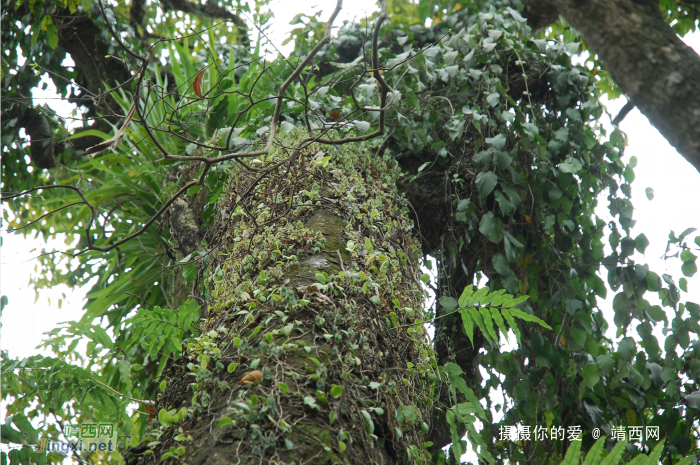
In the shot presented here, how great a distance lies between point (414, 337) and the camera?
130cm

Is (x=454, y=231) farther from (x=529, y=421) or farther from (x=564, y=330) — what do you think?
(x=529, y=421)

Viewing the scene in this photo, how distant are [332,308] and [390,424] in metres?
0.29

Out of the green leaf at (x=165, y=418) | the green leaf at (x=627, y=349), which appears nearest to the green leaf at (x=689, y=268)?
the green leaf at (x=627, y=349)

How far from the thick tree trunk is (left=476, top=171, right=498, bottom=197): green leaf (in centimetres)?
50

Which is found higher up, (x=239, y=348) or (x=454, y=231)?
(x=454, y=231)

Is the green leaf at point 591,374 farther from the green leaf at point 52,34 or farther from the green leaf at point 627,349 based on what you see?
the green leaf at point 52,34

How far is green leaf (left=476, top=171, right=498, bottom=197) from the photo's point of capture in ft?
6.51

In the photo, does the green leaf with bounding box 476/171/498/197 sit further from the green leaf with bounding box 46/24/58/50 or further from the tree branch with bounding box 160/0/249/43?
the green leaf with bounding box 46/24/58/50

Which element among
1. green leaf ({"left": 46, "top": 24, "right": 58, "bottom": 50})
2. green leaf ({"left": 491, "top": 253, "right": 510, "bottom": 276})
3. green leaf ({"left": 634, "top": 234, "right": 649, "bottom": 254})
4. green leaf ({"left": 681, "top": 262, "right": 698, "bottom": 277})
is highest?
green leaf ({"left": 46, "top": 24, "right": 58, "bottom": 50})

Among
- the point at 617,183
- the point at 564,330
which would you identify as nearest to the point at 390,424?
the point at 564,330

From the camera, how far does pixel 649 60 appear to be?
844 mm

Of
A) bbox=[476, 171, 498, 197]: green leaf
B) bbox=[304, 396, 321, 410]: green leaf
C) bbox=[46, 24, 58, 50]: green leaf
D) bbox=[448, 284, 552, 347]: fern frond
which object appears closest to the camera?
bbox=[304, 396, 321, 410]: green leaf

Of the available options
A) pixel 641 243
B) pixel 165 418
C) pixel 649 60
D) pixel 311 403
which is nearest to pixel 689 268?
pixel 641 243

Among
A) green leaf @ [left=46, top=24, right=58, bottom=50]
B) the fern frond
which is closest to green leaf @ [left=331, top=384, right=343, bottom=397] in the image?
the fern frond
